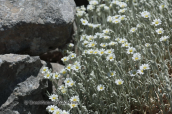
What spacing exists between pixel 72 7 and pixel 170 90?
6.76 feet

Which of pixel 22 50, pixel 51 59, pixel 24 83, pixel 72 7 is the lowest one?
pixel 51 59

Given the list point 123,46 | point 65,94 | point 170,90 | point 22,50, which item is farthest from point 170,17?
point 22,50

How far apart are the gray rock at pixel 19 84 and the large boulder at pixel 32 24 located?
1.40 feet

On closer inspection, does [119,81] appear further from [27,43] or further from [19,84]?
[27,43]

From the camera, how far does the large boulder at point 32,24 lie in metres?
3.42

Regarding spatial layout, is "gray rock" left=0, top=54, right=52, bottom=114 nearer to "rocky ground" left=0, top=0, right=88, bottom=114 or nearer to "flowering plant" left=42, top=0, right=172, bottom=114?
"rocky ground" left=0, top=0, right=88, bottom=114

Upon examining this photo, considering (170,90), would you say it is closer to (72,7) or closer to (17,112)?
(17,112)

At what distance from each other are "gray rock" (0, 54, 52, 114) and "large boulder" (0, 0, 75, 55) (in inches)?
16.8

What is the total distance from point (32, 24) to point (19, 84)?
0.89m

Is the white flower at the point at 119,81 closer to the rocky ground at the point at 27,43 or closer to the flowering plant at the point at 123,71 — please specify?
the flowering plant at the point at 123,71

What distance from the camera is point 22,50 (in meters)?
3.62

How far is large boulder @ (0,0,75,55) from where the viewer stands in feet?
11.2

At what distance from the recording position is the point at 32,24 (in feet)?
11.4

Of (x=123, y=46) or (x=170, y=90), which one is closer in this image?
(x=170, y=90)
